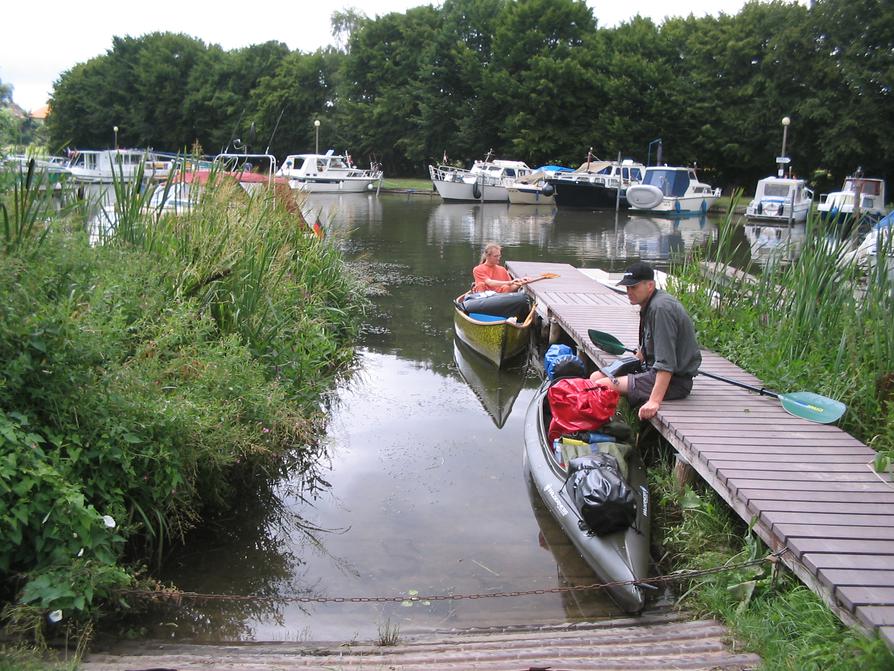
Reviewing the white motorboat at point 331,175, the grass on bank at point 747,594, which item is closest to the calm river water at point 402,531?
the grass on bank at point 747,594

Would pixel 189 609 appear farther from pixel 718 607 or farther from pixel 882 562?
pixel 882 562

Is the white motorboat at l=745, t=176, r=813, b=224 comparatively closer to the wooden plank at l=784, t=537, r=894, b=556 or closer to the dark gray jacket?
the dark gray jacket

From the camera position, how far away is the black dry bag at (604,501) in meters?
4.81

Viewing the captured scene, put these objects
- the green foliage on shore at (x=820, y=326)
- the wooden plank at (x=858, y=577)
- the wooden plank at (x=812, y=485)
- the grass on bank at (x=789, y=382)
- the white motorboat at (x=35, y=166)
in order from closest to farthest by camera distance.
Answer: the wooden plank at (x=858, y=577), the grass on bank at (x=789, y=382), the wooden plank at (x=812, y=485), the white motorboat at (x=35, y=166), the green foliage on shore at (x=820, y=326)

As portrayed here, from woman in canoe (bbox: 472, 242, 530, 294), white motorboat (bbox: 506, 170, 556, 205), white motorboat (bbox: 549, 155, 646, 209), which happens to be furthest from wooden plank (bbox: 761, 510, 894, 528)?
white motorboat (bbox: 506, 170, 556, 205)

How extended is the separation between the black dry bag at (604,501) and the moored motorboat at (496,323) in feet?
15.9

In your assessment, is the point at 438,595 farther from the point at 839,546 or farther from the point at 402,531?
the point at 839,546

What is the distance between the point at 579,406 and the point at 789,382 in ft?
5.54

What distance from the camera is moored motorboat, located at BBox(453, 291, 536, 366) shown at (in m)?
9.90

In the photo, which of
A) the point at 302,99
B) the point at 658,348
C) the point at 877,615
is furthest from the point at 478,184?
the point at 877,615

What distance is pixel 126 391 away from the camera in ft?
14.5

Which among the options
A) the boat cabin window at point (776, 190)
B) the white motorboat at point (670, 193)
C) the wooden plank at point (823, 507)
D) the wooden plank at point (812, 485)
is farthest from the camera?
the white motorboat at point (670, 193)

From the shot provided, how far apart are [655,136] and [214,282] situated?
44.3 metres

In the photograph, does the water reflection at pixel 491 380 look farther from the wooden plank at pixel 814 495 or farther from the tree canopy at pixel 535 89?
the tree canopy at pixel 535 89
